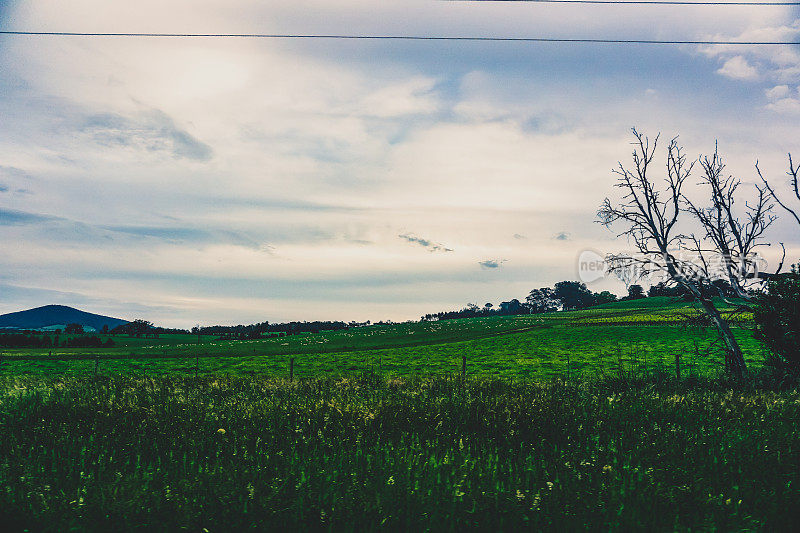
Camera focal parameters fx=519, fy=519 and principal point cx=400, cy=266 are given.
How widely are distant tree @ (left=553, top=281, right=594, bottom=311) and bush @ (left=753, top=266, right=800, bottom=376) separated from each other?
13498 centimetres

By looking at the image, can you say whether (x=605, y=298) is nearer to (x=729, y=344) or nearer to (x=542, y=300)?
(x=542, y=300)

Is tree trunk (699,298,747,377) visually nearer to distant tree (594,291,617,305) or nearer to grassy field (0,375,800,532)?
grassy field (0,375,800,532)

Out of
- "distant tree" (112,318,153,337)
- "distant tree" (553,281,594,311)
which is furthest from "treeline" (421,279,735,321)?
"distant tree" (112,318,153,337)

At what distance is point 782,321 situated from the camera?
54.1 ft

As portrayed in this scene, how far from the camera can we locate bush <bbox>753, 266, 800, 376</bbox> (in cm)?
1609

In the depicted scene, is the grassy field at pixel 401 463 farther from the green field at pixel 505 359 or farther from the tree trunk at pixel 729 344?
the green field at pixel 505 359

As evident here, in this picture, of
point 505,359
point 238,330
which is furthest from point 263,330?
point 505,359

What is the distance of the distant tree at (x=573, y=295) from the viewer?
148m

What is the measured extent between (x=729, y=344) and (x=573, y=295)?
139477mm

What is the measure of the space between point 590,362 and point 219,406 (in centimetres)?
3340

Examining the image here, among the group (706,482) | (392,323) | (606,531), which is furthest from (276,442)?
(392,323)

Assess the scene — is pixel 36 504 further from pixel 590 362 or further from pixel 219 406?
pixel 590 362

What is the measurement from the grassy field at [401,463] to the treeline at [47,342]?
7836cm

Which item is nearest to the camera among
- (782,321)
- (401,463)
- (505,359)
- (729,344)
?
(401,463)
